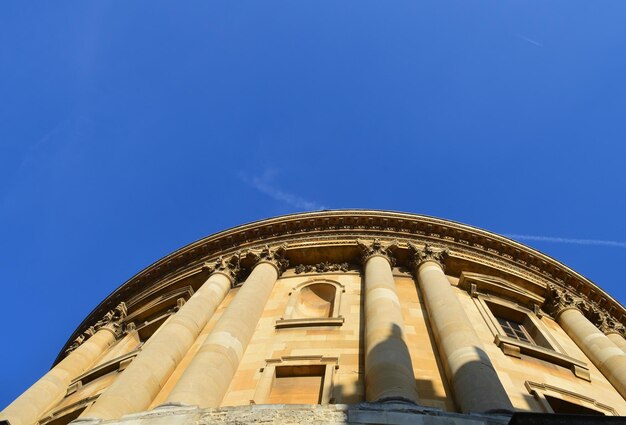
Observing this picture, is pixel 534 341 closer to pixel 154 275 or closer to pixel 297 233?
pixel 297 233

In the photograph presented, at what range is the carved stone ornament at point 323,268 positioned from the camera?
23.3m

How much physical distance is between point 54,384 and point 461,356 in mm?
16111

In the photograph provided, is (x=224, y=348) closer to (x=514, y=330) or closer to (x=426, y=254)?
(x=426, y=254)

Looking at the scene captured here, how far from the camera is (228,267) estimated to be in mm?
23719

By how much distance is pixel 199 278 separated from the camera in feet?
82.2

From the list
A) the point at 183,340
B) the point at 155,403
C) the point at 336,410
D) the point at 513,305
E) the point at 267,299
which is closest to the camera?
the point at 336,410

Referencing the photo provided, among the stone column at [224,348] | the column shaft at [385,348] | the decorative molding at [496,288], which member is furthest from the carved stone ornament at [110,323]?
the decorative molding at [496,288]

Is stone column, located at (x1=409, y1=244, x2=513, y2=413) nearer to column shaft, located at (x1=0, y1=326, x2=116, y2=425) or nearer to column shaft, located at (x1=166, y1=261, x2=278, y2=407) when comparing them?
column shaft, located at (x1=166, y1=261, x2=278, y2=407)

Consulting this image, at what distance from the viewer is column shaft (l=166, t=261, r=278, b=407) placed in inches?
543

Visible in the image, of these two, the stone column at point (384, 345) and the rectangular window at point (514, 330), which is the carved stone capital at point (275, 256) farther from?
the rectangular window at point (514, 330)

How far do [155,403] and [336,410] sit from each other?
729cm

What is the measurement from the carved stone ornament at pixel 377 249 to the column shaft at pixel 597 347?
7.94 m

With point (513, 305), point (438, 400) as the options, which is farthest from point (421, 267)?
point (438, 400)

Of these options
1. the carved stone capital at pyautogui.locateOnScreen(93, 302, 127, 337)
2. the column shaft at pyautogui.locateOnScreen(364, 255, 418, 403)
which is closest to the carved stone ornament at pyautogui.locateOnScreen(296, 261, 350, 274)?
the column shaft at pyautogui.locateOnScreen(364, 255, 418, 403)
